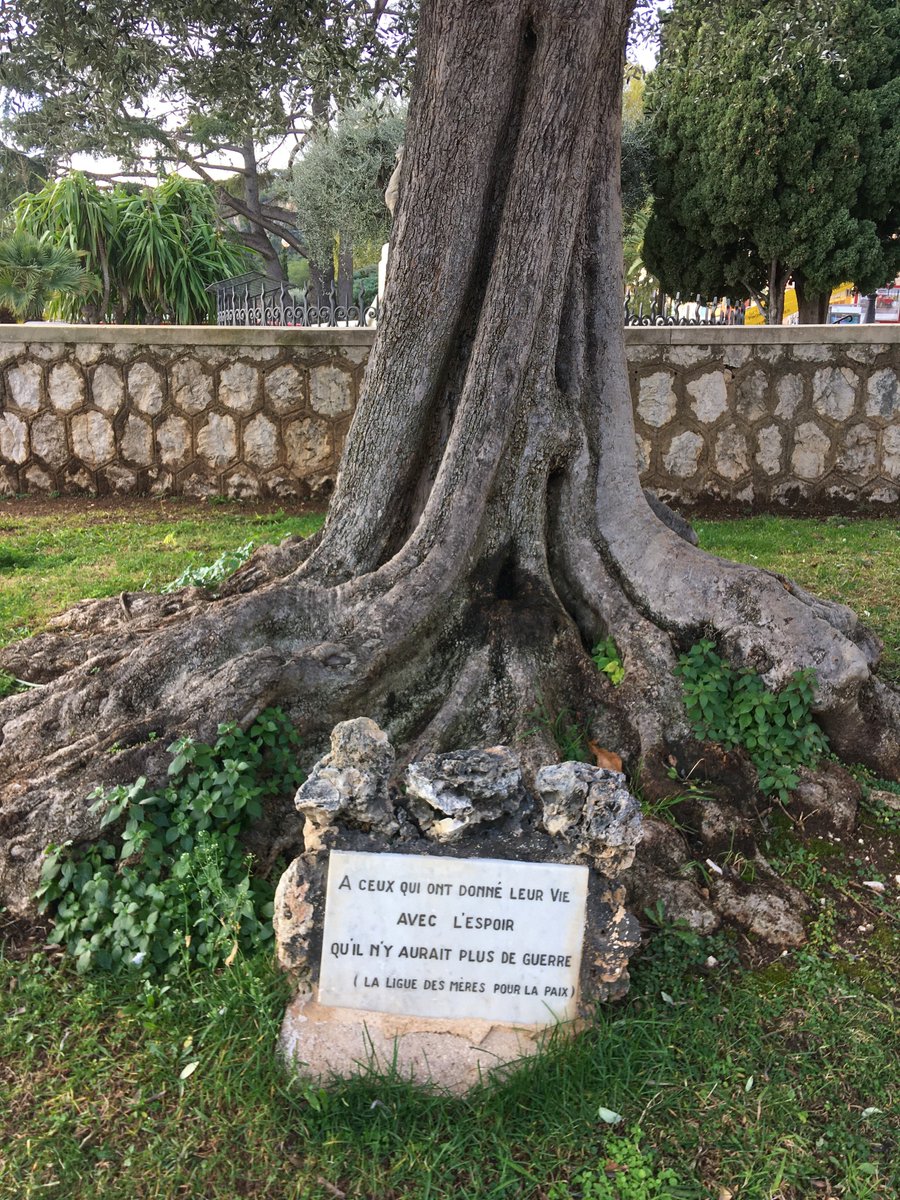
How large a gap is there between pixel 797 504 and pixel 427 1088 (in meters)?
7.03

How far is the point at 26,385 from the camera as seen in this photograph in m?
8.56

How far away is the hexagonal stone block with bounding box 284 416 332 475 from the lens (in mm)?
8367

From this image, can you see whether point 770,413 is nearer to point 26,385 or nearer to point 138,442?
point 138,442

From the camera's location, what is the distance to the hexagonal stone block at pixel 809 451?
8.43 metres

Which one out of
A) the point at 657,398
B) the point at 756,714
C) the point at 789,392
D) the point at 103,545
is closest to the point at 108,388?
the point at 103,545

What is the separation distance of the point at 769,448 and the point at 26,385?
6.00 metres

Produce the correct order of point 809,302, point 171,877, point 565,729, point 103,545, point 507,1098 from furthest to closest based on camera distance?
point 809,302
point 103,545
point 565,729
point 171,877
point 507,1098

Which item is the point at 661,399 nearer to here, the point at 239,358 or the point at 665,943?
the point at 239,358

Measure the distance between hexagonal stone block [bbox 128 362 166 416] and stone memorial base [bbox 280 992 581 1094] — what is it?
675 centimetres

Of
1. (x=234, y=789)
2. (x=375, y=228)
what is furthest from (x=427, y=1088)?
(x=375, y=228)

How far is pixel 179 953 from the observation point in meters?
2.80

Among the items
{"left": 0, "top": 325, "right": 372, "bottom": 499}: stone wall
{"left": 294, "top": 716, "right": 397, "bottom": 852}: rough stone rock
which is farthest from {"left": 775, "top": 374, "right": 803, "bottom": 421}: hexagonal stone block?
{"left": 294, "top": 716, "right": 397, "bottom": 852}: rough stone rock

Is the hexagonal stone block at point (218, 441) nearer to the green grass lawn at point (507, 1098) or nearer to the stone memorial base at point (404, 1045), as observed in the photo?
the green grass lawn at point (507, 1098)

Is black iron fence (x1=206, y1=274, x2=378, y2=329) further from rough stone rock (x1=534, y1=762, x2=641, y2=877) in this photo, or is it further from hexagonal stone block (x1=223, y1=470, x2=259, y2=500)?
rough stone rock (x1=534, y1=762, x2=641, y2=877)
